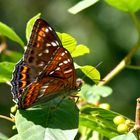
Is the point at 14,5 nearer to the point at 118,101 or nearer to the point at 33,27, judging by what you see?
the point at 118,101

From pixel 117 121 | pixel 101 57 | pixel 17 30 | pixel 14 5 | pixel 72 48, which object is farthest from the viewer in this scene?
pixel 14 5

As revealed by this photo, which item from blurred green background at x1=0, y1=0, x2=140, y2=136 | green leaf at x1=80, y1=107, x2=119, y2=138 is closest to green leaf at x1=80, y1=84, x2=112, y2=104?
green leaf at x1=80, y1=107, x2=119, y2=138

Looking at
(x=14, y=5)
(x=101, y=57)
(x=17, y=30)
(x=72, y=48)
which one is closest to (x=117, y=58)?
(x=101, y=57)

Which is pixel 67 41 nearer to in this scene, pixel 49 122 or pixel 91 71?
pixel 91 71

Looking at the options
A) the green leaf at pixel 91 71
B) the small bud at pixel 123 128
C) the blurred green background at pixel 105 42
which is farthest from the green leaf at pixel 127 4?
the blurred green background at pixel 105 42

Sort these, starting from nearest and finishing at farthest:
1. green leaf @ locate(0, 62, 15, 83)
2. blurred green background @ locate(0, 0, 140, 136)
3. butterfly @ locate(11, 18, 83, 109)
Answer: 1. butterfly @ locate(11, 18, 83, 109)
2. green leaf @ locate(0, 62, 15, 83)
3. blurred green background @ locate(0, 0, 140, 136)

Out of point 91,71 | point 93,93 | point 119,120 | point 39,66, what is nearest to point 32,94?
point 39,66

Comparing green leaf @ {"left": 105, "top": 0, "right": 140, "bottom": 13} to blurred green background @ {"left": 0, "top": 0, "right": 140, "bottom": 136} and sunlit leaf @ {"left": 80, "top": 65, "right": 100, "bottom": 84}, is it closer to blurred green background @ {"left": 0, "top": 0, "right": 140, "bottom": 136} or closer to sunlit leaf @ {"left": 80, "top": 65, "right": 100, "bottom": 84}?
sunlit leaf @ {"left": 80, "top": 65, "right": 100, "bottom": 84}
